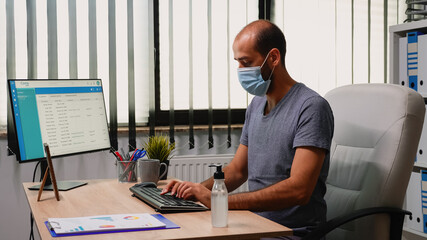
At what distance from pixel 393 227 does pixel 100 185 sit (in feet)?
3.56

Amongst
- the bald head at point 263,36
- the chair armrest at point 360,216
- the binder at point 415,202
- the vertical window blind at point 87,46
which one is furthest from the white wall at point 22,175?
the chair armrest at point 360,216

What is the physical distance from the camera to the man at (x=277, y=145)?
5.16ft

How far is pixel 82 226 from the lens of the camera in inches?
50.3

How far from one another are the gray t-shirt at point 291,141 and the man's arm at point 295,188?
4cm

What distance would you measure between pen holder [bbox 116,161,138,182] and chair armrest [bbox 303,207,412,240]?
0.83 m

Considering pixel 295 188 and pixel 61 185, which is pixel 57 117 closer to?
pixel 61 185

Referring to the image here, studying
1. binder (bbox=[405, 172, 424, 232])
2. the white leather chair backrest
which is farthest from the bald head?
binder (bbox=[405, 172, 424, 232])

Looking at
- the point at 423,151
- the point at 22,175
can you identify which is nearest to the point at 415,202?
the point at 423,151

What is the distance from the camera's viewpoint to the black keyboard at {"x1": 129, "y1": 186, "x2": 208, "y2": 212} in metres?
1.46

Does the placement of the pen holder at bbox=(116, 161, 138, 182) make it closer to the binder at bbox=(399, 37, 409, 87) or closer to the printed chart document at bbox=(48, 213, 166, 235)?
the printed chart document at bbox=(48, 213, 166, 235)

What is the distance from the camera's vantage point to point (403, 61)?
280cm

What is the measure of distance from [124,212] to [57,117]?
667 mm

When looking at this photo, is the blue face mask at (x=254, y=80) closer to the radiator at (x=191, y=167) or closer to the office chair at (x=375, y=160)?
the office chair at (x=375, y=160)

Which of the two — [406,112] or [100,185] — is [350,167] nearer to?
[406,112]
